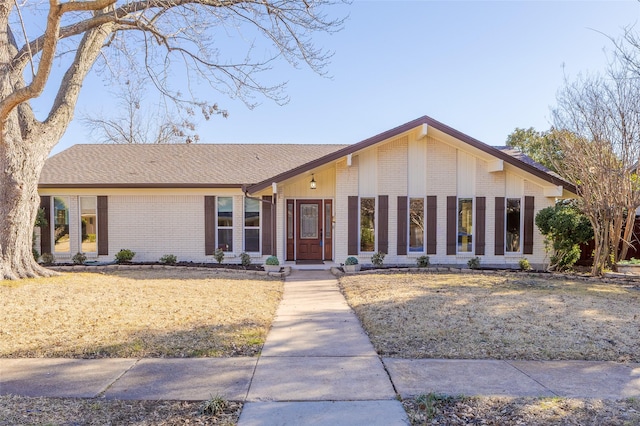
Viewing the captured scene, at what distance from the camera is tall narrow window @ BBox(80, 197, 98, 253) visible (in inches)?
517

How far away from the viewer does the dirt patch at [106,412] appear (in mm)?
3191

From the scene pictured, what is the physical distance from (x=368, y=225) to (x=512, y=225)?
15.1ft

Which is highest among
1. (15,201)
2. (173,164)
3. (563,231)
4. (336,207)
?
(173,164)

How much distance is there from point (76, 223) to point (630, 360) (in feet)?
47.4

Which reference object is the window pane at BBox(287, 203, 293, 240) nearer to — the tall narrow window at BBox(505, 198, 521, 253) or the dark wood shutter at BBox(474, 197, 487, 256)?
the dark wood shutter at BBox(474, 197, 487, 256)

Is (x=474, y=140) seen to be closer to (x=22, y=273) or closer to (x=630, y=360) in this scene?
(x=630, y=360)

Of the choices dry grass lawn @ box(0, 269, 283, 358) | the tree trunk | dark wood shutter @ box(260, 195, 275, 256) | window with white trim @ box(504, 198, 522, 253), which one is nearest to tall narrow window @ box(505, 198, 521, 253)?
window with white trim @ box(504, 198, 522, 253)

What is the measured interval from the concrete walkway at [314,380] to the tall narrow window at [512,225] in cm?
853

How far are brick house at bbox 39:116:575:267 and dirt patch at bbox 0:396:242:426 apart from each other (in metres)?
8.58

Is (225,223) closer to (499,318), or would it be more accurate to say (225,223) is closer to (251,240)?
(251,240)

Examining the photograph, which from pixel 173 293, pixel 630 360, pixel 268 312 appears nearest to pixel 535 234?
pixel 630 360

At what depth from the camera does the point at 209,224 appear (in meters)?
13.0

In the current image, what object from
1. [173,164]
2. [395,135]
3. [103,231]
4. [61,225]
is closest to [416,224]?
[395,135]

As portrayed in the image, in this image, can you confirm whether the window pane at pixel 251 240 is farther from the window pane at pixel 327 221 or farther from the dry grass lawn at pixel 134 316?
the dry grass lawn at pixel 134 316
